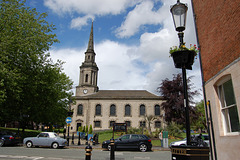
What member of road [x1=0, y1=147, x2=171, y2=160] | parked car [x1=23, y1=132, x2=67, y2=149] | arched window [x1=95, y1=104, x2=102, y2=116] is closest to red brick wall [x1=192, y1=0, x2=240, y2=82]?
road [x1=0, y1=147, x2=171, y2=160]

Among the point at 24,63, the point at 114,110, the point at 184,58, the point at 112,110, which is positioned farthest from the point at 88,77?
the point at 184,58

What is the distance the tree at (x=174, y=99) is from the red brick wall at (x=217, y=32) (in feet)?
77.5

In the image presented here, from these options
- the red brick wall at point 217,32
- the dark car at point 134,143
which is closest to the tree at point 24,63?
the dark car at point 134,143

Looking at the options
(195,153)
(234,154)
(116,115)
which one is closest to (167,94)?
(116,115)

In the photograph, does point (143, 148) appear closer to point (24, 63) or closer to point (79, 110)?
point (24, 63)

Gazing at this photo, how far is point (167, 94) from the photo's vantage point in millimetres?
31641

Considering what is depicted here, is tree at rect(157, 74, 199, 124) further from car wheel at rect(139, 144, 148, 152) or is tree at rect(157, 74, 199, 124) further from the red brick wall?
the red brick wall

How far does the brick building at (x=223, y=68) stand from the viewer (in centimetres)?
497

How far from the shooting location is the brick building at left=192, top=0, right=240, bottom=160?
497cm

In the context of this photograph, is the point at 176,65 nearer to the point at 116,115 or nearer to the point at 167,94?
the point at 167,94

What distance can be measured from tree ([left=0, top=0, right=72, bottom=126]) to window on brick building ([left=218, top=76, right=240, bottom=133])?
16171 millimetres

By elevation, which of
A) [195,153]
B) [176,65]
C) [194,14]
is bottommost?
[195,153]

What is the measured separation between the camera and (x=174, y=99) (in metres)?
30.2

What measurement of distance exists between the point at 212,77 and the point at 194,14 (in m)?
3.28
